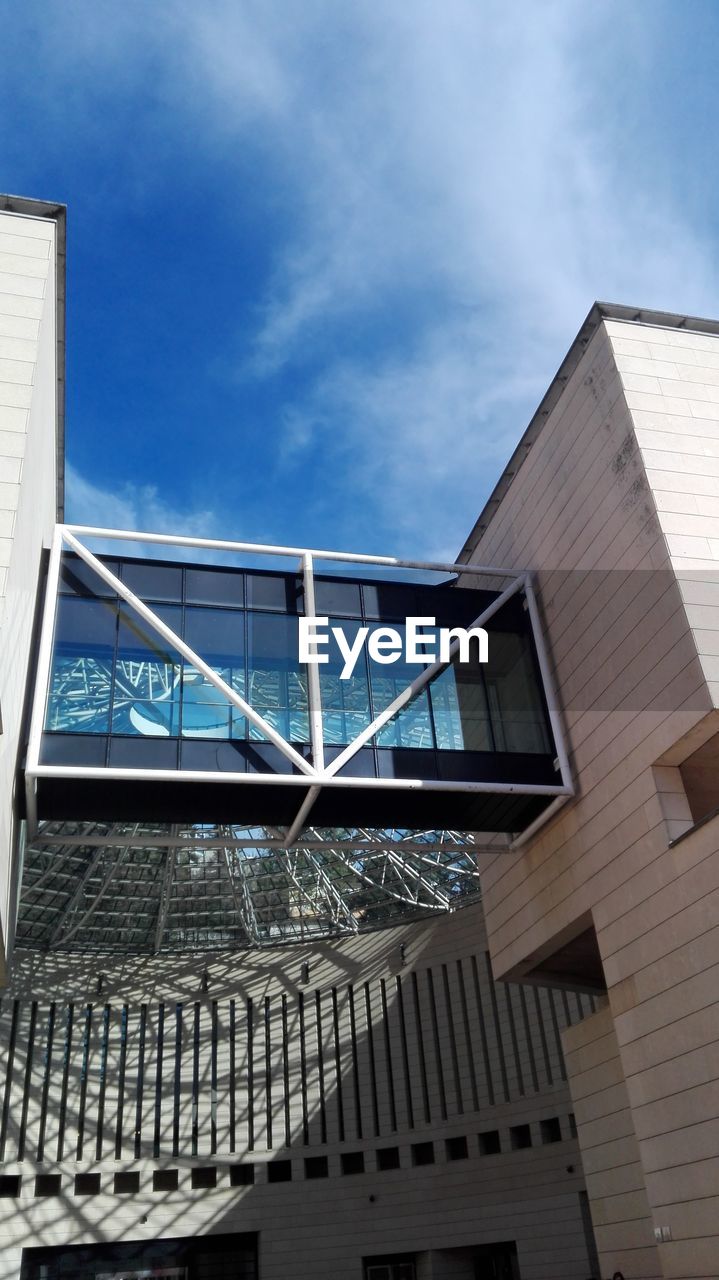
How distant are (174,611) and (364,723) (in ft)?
16.5

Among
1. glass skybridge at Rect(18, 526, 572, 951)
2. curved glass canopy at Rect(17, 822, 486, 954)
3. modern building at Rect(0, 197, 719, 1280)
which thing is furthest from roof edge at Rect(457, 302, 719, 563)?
curved glass canopy at Rect(17, 822, 486, 954)

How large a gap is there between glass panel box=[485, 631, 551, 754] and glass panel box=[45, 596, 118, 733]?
8.91 metres

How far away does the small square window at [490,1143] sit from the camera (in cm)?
4422

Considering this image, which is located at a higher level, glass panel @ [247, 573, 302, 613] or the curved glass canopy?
the curved glass canopy

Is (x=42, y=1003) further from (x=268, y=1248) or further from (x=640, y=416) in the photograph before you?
(x=640, y=416)

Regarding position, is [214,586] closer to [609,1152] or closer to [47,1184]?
[609,1152]

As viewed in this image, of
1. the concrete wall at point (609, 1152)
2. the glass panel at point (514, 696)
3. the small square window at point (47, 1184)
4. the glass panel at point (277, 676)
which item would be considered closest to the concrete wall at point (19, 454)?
the glass panel at point (277, 676)

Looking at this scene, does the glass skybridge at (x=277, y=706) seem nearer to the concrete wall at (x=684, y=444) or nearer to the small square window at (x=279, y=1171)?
the concrete wall at (x=684, y=444)

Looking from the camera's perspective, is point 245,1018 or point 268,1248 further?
point 245,1018

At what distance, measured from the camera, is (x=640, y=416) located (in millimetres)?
21109

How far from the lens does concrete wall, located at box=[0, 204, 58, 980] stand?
17219 millimetres

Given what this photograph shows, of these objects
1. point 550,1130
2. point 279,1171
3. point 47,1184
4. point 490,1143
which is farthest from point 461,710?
point 47,1184

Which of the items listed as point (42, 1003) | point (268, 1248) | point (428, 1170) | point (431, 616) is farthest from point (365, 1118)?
point (431, 616)

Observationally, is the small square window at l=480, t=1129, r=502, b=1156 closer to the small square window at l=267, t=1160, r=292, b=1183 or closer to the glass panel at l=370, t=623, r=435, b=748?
the small square window at l=267, t=1160, r=292, b=1183
